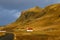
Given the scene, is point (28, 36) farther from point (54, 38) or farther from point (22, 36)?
Result: point (54, 38)

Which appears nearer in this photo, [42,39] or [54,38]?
[42,39]

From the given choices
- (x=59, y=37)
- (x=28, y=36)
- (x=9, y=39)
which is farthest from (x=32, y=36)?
(x=9, y=39)

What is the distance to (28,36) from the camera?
40969 millimetres

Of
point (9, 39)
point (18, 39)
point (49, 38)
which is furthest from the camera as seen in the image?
point (49, 38)

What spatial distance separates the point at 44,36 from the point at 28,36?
3470mm

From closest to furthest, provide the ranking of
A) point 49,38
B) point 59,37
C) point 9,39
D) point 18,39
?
point 9,39
point 18,39
point 49,38
point 59,37

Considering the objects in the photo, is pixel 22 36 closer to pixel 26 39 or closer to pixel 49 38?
pixel 26 39

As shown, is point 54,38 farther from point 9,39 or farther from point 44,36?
point 9,39

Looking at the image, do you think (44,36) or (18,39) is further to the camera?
(44,36)

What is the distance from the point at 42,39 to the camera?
40688 millimetres

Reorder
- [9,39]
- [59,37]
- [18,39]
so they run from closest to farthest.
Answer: [9,39], [18,39], [59,37]

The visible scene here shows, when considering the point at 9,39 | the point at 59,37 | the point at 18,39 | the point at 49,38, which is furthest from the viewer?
the point at 59,37

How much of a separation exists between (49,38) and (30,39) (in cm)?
436

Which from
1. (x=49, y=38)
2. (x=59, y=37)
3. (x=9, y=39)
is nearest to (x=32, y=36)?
(x=49, y=38)
